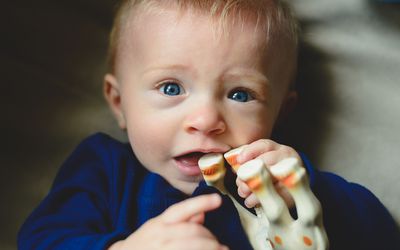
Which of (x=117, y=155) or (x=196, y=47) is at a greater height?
(x=196, y=47)

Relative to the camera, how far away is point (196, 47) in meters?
0.91

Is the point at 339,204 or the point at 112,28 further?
the point at 112,28

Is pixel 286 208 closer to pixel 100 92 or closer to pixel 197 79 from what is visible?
pixel 197 79

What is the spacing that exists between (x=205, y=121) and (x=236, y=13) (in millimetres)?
214

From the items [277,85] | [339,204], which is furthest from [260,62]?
[339,204]

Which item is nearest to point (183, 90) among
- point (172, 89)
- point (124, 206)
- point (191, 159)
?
point (172, 89)

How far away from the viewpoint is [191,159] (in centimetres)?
94

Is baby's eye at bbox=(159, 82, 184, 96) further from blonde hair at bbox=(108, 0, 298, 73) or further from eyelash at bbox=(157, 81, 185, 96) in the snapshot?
blonde hair at bbox=(108, 0, 298, 73)

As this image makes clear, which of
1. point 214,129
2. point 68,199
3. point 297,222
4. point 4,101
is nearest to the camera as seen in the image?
point 297,222

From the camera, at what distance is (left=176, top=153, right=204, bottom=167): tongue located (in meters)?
0.94

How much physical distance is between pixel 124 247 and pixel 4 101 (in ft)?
1.59

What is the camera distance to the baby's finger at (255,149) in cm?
83

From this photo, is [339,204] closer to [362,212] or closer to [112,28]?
[362,212]

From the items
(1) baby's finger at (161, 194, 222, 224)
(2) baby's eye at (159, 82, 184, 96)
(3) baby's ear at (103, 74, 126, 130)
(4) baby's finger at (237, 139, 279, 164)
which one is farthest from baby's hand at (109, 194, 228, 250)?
(3) baby's ear at (103, 74, 126, 130)
